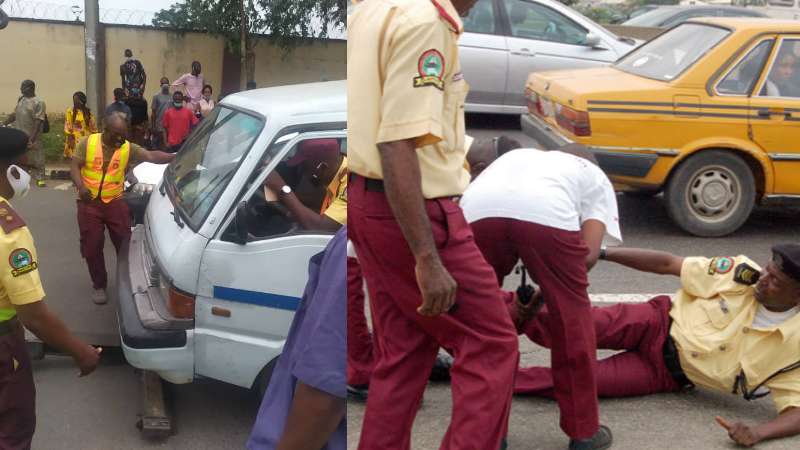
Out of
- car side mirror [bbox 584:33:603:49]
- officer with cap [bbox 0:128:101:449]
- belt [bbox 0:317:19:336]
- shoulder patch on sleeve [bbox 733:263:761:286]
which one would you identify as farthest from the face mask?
car side mirror [bbox 584:33:603:49]

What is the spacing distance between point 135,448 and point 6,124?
1.35 feet

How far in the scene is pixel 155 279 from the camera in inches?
45.1

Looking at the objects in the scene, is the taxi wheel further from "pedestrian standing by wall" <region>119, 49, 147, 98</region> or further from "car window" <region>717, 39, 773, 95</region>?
"pedestrian standing by wall" <region>119, 49, 147, 98</region>

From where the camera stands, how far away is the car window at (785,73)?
557 centimetres

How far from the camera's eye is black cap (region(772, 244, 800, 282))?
3.08 metres

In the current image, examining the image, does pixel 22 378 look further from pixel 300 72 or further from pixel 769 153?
pixel 769 153

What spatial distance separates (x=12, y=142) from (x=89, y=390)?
31 centimetres

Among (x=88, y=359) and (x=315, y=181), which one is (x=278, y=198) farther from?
(x=88, y=359)

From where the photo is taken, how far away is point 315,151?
1160 mm

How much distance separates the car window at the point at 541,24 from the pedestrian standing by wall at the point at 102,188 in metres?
6.65

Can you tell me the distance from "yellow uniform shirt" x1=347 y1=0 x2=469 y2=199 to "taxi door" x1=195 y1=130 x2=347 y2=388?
25 centimetres

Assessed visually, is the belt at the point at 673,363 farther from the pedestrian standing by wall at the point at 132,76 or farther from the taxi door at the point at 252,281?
the pedestrian standing by wall at the point at 132,76

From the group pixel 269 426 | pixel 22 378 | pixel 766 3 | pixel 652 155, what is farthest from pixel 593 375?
pixel 766 3

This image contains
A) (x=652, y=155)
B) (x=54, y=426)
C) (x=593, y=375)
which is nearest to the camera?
(x=54, y=426)
